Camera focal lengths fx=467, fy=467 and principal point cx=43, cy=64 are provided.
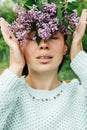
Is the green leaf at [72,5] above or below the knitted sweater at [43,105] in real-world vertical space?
above

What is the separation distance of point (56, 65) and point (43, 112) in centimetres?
19

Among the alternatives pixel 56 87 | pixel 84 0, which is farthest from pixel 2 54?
pixel 56 87

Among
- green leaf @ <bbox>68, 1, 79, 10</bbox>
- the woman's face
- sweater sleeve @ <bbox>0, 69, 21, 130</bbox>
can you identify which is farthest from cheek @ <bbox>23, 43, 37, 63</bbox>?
green leaf @ <bbox>68, 1, 79, 10</bbox>

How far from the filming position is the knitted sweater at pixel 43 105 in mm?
1798

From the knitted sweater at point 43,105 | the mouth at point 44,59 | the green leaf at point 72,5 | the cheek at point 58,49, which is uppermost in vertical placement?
the green leaf at point 72,5

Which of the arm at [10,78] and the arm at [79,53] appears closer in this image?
the arm at [10,78]

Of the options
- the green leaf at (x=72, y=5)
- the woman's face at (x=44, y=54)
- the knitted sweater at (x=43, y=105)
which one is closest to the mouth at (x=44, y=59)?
the woman's face at (x=44, y=54)

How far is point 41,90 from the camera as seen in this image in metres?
1.88

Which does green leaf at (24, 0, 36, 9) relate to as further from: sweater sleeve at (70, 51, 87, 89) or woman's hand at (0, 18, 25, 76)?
sweater sleeve at (70, 51, 87, 89)

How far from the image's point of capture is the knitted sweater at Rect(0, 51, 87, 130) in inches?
70.8

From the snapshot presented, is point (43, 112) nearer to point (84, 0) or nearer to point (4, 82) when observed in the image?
point (4, 82)

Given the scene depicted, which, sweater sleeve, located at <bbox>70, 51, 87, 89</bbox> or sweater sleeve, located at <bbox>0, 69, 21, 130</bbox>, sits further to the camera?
sweater sleeve, located at <bbox>70, 51, 87, 89</bbox>

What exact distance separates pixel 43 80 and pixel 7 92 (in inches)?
7.0

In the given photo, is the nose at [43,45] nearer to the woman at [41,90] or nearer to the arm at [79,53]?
the woman at [41,90]
